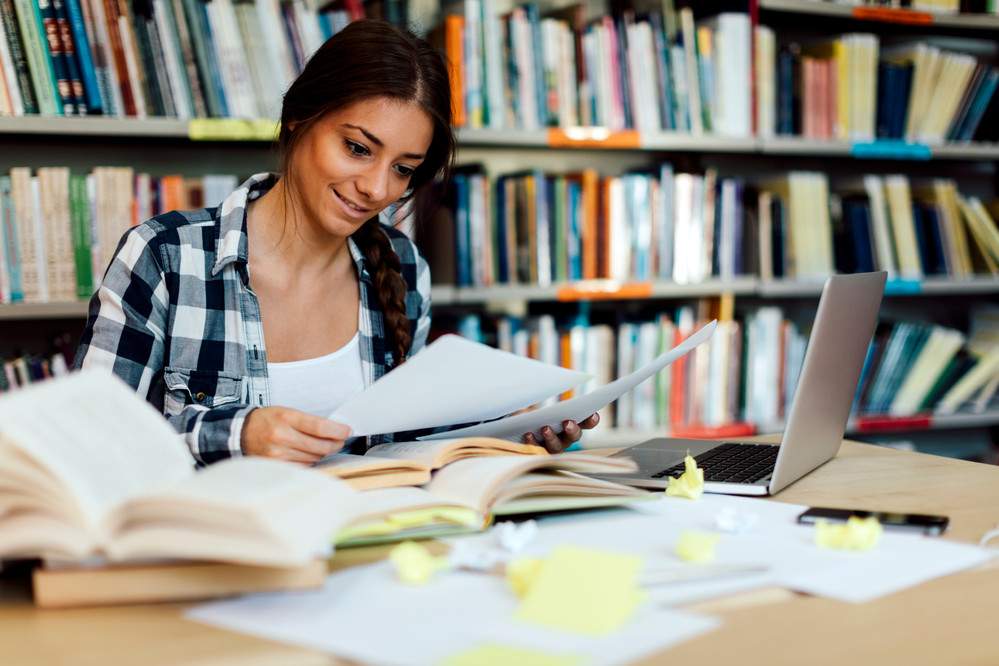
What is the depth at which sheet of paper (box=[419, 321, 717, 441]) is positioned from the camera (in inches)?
35.7

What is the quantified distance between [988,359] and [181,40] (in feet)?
7.48

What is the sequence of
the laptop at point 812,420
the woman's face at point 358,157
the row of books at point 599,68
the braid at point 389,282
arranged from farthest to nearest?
the row of books at point 599,68
the braid at point 389,282
the woman's face at point 358,157
the laptop at point 812,420

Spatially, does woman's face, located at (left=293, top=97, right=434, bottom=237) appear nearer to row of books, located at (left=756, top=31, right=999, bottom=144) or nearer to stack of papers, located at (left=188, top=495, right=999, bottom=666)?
stack of papers, located at (left=188, top=495, right=999, bottom=666)

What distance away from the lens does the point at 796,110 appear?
8.07ft

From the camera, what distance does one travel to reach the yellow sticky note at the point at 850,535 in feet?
2.29

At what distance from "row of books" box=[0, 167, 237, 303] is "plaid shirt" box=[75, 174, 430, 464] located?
1.80 feet

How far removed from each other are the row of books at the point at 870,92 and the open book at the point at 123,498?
82.5 inches

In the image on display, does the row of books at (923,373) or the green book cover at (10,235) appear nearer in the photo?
the green book cover at (10,235)

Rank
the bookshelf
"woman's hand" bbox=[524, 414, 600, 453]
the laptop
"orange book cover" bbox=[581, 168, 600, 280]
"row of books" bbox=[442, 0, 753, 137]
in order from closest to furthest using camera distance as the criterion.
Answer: the laptop
"woman's hand" bbox=[524, 414, 600, 453]
the bookshelf
"row of books" bbox=[442, 0, 753, 137]
"orange book cover" bbox=[581, 168, 600, 280]

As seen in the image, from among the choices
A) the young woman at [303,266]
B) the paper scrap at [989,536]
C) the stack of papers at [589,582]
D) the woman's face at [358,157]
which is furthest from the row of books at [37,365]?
the paper scrap at [989,536]

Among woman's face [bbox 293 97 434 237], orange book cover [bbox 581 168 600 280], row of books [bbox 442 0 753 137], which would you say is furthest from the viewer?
orange book cover [bbox 581 168 600 280]

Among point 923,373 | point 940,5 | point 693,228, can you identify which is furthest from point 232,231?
point 940,5

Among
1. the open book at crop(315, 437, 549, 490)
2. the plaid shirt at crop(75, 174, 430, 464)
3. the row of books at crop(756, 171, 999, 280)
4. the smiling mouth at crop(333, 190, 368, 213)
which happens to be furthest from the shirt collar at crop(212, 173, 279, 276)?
the row of books at crop(756, 171, 999, 280)

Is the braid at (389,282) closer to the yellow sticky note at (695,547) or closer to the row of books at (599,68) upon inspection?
the row of books at (599,68)
